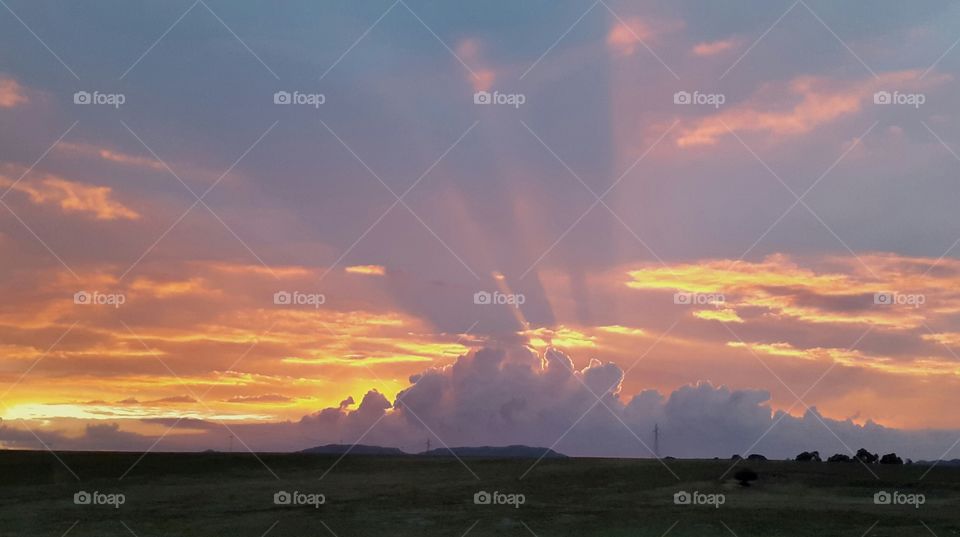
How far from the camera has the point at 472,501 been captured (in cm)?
4850

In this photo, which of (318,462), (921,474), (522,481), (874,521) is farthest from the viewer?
(318,462)

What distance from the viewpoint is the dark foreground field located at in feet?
133

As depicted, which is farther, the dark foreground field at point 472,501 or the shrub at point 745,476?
the shrub at point 745,476

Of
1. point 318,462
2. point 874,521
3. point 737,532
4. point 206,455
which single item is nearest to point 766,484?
point 874,521

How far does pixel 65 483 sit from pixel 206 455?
81.0ft

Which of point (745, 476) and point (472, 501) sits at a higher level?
point (745, 476)

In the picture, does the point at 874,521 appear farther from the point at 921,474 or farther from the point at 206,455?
the point at 206,455

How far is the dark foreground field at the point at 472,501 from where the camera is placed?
40656 millimetres

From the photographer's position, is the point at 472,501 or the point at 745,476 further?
the point at 745,476

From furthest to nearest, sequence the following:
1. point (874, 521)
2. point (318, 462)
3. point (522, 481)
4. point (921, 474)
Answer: point (318, 462)
point (921, 474)
point (522, 481)
point (874, 521)

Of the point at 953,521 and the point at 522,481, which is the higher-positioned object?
the point at 522,481

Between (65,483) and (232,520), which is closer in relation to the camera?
(232,520)

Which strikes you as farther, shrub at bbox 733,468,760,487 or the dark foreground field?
shrub at bbox 733,468,760,487

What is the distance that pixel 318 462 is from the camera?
81.9m
